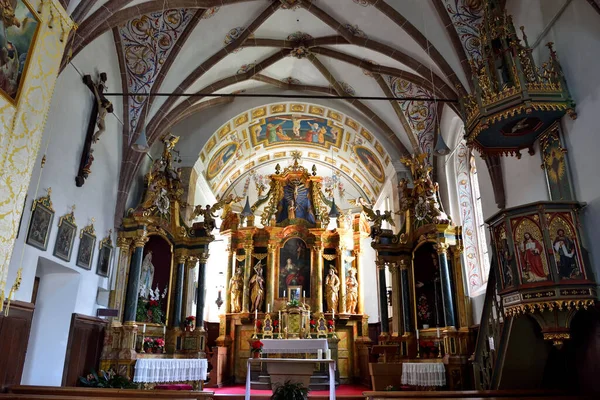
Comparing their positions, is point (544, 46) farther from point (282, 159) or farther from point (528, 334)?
point (282, 159)

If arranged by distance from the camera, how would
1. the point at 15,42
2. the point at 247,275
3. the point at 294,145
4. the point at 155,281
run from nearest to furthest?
the point at 15,42, the point at 155,281, the point at 247,275, the point at 294,145

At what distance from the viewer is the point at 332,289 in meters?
17.1

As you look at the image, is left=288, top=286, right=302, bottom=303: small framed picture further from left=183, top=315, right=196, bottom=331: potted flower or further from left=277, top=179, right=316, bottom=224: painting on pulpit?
left=183, top=315, right=196, bottom=331: potted flower

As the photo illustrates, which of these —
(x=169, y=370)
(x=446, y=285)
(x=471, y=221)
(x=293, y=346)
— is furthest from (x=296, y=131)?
(x=169, y=370)

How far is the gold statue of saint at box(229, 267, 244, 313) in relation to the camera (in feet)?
55.8

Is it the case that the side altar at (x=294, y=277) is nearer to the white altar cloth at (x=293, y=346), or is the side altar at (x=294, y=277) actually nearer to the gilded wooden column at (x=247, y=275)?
the gilded wooden column at (x=247, y=275)

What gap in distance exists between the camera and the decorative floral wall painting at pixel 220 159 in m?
18.0

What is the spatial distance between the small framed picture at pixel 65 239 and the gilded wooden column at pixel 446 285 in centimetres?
926

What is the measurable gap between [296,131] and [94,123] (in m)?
9.18

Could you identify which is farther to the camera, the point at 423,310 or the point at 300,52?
the point at 300,52

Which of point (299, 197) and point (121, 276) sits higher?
point (299, 197)

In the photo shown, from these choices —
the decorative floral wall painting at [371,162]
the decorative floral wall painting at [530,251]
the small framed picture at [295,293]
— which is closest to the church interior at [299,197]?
the decorative floral wall painting at [530,251]

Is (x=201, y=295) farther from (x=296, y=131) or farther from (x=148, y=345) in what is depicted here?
(x=296, y=131)

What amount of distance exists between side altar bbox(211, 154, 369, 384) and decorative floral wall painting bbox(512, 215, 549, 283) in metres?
9.88
